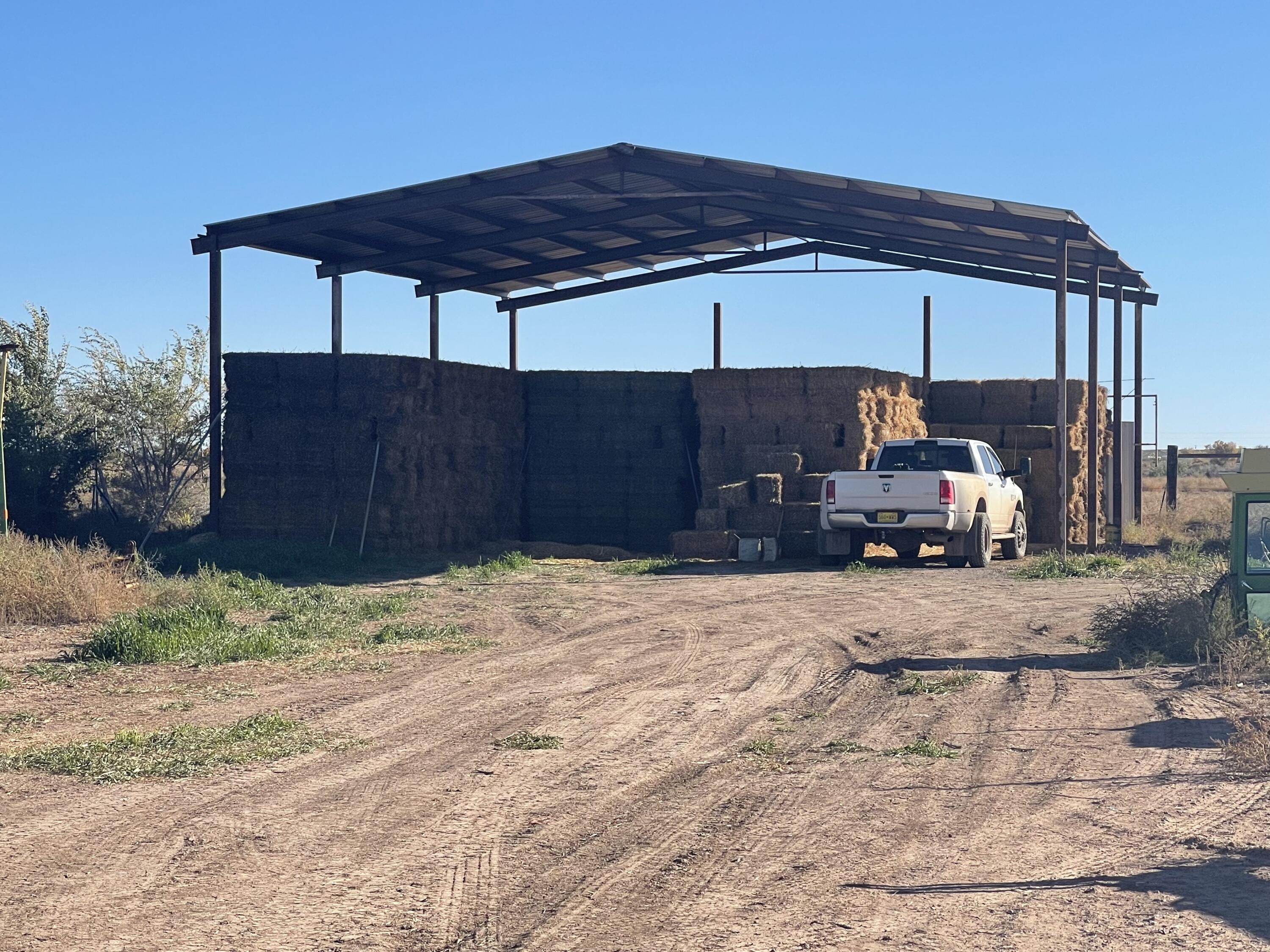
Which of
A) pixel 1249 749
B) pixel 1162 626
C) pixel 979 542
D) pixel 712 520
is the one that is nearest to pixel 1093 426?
pixel 979 542

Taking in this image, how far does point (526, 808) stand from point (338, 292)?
21.4 m

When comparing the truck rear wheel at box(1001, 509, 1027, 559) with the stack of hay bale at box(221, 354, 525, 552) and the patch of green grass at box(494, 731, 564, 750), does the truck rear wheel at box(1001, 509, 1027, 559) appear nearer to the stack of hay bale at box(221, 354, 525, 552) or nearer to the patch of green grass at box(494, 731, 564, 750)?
the stack of hay bale at box(221, 354, 525, 552)

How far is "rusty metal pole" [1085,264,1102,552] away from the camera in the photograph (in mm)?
24125

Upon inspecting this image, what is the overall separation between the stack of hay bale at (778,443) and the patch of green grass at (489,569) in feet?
11.3

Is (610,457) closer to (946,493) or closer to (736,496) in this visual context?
(736,496)

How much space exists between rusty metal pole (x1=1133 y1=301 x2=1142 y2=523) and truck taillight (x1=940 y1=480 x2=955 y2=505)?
463 inches

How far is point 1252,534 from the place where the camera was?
10531 millimetres

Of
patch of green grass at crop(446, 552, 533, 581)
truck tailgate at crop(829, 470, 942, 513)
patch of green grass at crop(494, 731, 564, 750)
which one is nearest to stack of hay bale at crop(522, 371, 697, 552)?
patch of green grass at crop(446, 552, 533, 581)

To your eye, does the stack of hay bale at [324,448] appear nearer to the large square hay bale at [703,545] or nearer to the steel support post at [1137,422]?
the large square hay bale at [703,545]

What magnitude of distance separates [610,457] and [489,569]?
6.89m

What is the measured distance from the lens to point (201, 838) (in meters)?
6.19

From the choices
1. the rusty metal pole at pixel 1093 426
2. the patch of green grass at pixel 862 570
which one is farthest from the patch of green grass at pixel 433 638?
the rusty metal pole at pixel 1093 426

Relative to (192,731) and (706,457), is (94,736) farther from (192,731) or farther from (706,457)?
(706,457)

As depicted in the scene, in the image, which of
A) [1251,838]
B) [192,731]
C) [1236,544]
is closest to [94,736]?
[192,731]
